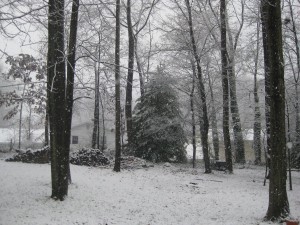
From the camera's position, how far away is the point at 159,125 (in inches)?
886

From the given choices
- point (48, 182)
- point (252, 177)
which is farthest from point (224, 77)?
point (48, 182)

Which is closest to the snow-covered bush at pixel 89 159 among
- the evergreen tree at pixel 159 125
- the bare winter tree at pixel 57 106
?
the evergreen tree at pixel 159 125

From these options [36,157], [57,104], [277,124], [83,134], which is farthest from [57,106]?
[83,134]

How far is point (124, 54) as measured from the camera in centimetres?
3002

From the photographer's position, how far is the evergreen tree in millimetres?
22578

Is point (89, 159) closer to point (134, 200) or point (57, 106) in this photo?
point (134, 200)

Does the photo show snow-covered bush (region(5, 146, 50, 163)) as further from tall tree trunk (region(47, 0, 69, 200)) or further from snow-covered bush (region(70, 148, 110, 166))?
tall tree trunk (region(47, 0, 69, 200))

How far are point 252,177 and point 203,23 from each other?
Result: 9447mm

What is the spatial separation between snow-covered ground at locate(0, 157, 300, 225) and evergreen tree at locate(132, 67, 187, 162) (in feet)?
19.4

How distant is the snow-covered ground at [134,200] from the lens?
8930mm

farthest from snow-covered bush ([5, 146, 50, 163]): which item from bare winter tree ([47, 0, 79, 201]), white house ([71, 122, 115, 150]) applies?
white house ([71, 122, 115, 150])

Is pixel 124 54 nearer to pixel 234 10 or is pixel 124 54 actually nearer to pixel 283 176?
pixel 234 10

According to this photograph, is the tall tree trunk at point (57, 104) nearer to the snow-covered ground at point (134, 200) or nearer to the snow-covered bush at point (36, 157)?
the snow-covered ground at point (134, 200)

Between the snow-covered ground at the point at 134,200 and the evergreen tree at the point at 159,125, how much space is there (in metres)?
5.90
